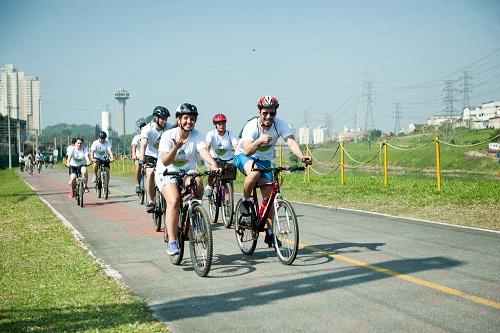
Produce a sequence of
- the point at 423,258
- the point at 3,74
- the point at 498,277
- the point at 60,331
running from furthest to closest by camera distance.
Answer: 1. the point at 3,74
2. the point at 423,258
3. the point at 498,277
4. the point at 60,331

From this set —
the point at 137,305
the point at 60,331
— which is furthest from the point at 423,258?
the point at 60,331

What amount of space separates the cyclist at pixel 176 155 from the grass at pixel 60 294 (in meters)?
1.12

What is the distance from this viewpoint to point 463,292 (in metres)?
5.79

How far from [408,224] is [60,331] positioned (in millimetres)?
8124

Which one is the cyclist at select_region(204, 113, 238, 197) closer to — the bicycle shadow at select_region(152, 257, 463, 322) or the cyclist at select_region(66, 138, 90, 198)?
the bicycle shadow at select_region(152, 257, 463, 322)

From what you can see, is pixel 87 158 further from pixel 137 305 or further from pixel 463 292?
pixel 463 292

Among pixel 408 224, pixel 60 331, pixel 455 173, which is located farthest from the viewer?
pixel 455 173

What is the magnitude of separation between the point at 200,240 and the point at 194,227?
0.79ft

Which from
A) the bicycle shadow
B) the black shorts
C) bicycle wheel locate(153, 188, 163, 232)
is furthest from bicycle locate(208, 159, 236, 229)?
the bicycle shadow

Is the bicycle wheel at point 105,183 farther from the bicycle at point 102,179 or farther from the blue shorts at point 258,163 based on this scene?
the blue shorts at point 258,163

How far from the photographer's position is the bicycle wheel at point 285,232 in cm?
730

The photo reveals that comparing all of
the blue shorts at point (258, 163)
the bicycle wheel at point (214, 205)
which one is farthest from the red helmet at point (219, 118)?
the blue shorts at point (258, 163)

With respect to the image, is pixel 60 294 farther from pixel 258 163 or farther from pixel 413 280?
pixel 413 280

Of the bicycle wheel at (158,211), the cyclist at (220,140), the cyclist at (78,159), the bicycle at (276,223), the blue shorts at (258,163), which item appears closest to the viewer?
the bicycle at (276,223)
